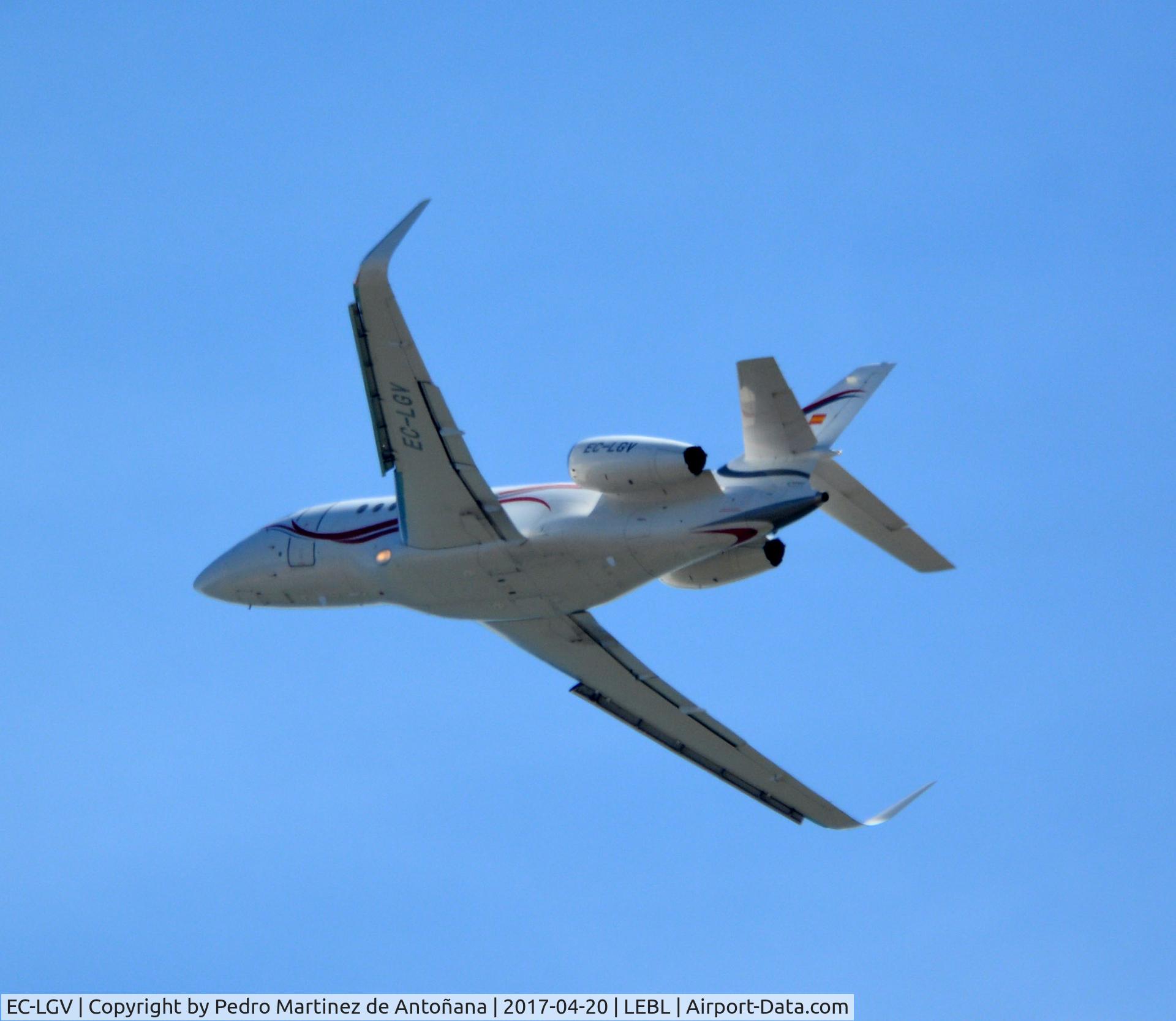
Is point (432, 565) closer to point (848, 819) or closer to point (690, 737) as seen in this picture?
point (690, 737)

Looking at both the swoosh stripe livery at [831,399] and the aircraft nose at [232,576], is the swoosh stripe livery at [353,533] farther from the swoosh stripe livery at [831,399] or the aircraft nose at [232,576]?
the swoosh stripe livery at [831,399]

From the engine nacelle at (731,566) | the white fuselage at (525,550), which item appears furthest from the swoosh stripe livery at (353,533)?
the engine nacelle at (731,566)

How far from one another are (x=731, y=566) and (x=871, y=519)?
8.56 feet

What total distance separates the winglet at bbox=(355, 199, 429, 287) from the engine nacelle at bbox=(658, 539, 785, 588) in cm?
767

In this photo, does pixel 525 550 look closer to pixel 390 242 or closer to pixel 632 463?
pixel 632 463

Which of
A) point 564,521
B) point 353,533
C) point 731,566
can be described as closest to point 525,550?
point 564,521

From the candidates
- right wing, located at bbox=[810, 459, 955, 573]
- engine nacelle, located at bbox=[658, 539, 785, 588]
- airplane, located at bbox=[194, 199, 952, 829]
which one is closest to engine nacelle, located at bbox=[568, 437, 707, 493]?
airplane, located at bbox=[194, 199, 952, 829]

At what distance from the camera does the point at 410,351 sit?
30.1 m

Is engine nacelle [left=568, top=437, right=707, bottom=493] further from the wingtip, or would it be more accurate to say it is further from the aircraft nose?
the aircraft nose

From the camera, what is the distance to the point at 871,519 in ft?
107

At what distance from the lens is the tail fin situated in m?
32.7

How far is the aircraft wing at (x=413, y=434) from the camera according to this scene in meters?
29.5

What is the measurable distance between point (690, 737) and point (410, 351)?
38.0 ft

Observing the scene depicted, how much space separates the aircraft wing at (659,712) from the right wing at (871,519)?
5.35 meters
